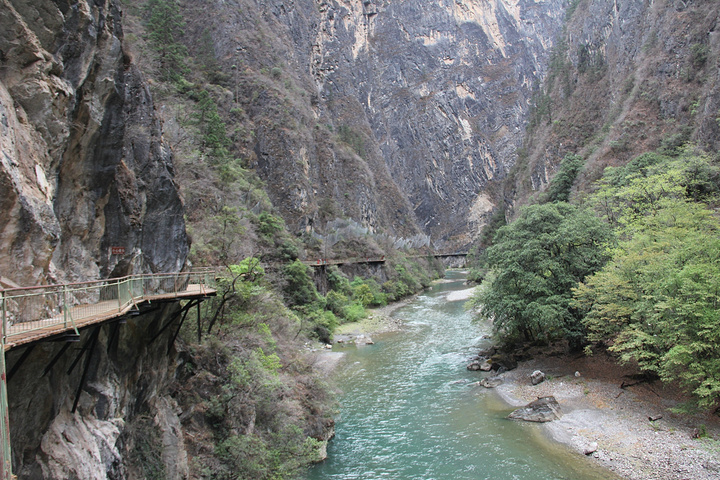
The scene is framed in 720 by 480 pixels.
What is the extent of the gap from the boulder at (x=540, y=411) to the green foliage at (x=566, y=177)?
3690 centimetres

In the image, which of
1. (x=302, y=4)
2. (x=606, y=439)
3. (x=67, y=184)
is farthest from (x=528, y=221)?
(x=302, y=4)

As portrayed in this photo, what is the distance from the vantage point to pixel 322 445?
1616cm

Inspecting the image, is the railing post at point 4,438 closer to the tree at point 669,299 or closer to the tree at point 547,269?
the tree at point 669,299

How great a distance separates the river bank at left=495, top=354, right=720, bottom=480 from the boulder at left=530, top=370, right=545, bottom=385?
0.82ft

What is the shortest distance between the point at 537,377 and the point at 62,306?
70.5 feet

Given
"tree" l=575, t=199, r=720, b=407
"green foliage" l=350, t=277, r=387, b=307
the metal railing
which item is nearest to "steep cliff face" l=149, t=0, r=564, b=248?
"green foliage" l=350, t=277, r=387, b=307

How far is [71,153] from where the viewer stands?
380 inches

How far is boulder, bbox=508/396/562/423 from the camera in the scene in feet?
58.6

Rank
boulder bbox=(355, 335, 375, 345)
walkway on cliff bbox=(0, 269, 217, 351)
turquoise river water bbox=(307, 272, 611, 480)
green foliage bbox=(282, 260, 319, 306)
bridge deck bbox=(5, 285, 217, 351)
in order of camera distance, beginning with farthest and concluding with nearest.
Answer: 1. green foliage bbox=(282, 260, 319, 306)
2. boulder bbox=(355, 335, 375, 345)
3. turquoise river water bbox=(307, 272, 611, 480)
4. walkway on cliff bbox=(0, 269, 217, 351)
5. bridge deck bbox=(5, 285, 217, 351)

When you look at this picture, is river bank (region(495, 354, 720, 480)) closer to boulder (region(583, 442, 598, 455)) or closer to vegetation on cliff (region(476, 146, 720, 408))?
boulder (region(583, 442, 598, 455))

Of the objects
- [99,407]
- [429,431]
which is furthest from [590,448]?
[99,407]

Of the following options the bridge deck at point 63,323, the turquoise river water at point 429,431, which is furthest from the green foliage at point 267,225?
the bridge deck at point 63,323

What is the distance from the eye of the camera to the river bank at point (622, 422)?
13336 millimetres

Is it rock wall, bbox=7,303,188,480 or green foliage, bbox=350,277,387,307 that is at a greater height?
rock wall, bbox=7,303,188,480
